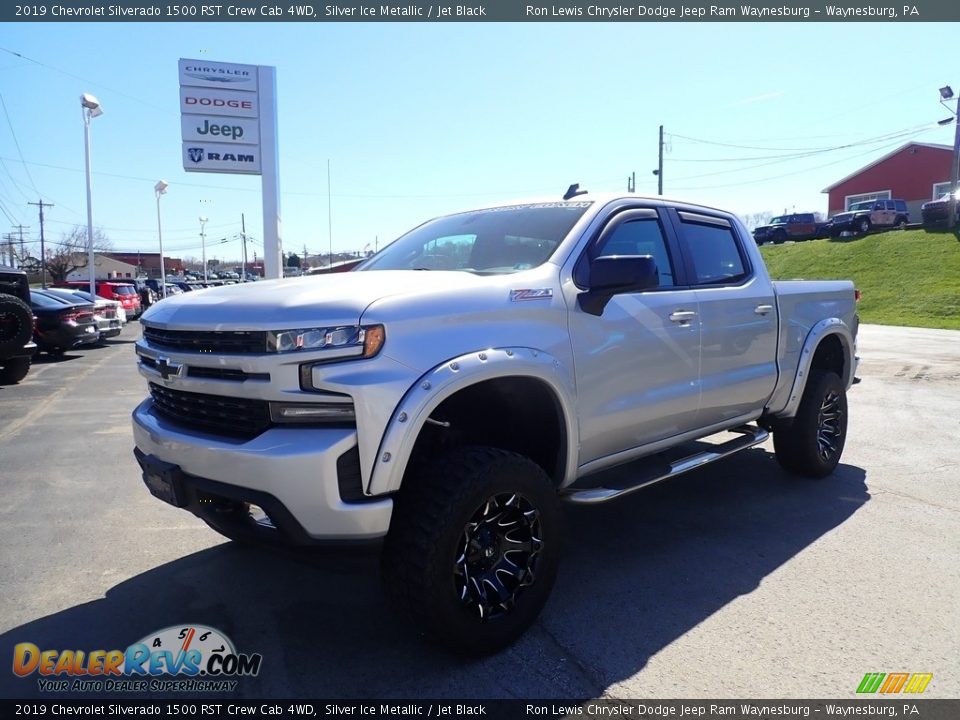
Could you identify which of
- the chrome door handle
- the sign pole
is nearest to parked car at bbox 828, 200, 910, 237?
the sign pole

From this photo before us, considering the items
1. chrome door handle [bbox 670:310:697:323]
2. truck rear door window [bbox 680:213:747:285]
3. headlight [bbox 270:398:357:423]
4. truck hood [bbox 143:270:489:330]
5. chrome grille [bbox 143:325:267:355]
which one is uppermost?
truck rear door window [bbox 680:213:747:285]

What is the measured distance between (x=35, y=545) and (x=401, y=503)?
2732 millimetres

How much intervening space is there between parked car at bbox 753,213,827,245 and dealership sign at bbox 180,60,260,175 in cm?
3320

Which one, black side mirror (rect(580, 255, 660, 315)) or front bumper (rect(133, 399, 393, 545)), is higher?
black side mirror (rect(580, 255, 660, 315))

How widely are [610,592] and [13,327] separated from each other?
31.3ft

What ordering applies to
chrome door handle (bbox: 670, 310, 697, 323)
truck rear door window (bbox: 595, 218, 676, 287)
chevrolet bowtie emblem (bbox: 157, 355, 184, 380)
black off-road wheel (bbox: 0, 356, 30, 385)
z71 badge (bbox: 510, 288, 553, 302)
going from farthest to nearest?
black off-road wheel (bbox: 0, 356, 30, 385) < chrome door handle (bbox: 670, 310, 697, 323) < truck rear door window (bbox: 595, 218, 676, 287) < z71 badge (bbox: 510, 288, 553, 302) < chevrolet bowtie emblem (bbox: 157, 355, 184, 380)

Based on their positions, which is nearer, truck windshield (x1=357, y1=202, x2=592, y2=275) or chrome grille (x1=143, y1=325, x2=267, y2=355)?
chrome grille (x1=143, y1=325, x2=267, y2=355)

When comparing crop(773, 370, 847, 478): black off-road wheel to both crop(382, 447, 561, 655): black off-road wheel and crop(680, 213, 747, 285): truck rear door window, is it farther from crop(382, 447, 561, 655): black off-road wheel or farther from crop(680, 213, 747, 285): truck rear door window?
crop(382, 447, 561, 655): black off-road wheel

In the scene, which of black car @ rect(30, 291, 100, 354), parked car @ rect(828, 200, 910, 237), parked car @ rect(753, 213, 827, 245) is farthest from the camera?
parked car @ rect(753, 213, 827, 245)

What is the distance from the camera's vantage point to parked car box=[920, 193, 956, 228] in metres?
30.1

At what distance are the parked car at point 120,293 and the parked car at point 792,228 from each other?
3366 cm

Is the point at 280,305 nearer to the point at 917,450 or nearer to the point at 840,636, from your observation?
the point at 840,636

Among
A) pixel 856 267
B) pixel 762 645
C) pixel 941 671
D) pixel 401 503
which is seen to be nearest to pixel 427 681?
pixel 401 503

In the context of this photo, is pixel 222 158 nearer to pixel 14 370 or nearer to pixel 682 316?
pixel 14 370
